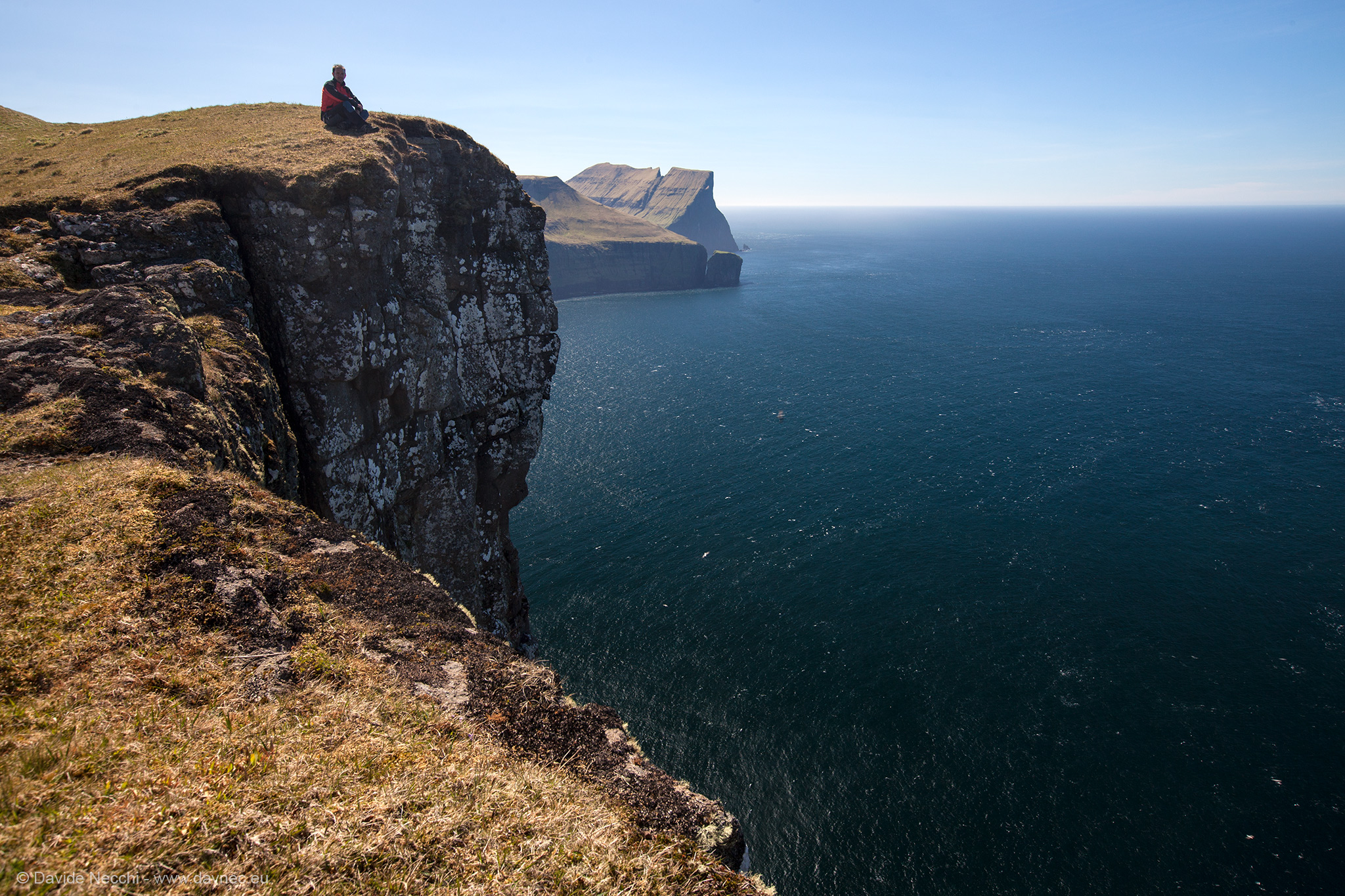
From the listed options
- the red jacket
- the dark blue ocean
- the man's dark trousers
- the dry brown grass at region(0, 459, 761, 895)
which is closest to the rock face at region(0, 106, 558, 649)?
the man's dark trousers

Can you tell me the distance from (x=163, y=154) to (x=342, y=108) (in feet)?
26.0

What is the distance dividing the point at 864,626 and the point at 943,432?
41.4 meters

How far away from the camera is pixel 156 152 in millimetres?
24719

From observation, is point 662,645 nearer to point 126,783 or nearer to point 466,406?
point 466,406

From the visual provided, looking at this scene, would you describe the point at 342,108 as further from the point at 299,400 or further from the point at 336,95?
the point at 299,400

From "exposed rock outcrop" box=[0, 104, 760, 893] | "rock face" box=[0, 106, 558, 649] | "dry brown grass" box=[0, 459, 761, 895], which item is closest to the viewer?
"dry brown grass" box=[0, 459, 761, 895]

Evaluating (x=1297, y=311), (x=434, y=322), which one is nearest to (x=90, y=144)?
(x=434, y=322)

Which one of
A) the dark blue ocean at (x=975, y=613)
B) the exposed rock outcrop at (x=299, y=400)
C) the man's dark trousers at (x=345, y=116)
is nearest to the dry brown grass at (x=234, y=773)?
the exposed rock outcrop at (x=299, y=400)

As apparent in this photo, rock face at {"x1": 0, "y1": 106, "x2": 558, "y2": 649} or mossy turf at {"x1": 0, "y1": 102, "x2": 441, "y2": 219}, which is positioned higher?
mossy turf at {"x1": 0, "y1": 102, "x2": 441, "y2": 219}

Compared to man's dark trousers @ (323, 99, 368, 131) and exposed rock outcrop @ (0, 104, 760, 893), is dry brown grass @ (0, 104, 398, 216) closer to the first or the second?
exposed rock outcrop @ (0, 104, 760, 893)

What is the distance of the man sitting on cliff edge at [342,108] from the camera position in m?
28.9

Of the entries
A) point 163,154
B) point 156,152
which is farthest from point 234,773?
point 156,152

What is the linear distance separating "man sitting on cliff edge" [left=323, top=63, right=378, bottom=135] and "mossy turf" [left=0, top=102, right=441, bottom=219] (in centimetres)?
68

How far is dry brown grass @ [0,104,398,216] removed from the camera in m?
21.5
